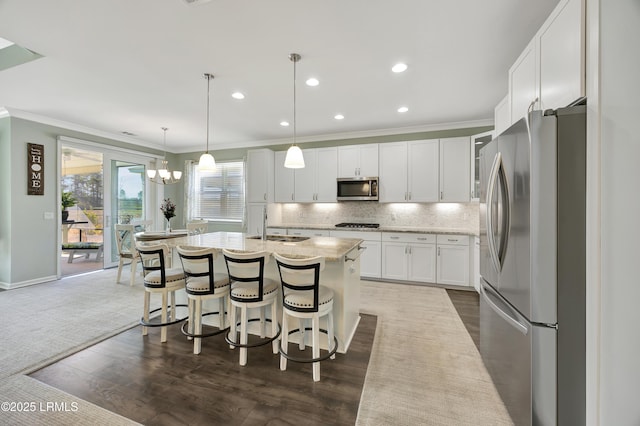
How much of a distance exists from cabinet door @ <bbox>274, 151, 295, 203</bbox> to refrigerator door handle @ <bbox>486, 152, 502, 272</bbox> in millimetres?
4093

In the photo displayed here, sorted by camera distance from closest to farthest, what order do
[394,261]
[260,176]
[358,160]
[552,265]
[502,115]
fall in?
[552,265] → [502,115] → [394,261] → [358,160] → [260,176]

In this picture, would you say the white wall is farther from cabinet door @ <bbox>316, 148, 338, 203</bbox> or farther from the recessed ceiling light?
cabinet door @ <bbox>316, 148, 338, 203</bbox>

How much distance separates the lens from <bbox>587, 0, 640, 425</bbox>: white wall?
1.05 m

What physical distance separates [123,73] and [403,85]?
3.25m

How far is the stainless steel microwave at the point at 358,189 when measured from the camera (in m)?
4.90

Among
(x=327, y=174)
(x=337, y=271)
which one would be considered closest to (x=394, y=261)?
(x=327, y=174)

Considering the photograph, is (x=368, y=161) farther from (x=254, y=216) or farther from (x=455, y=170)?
(x=254, y=216)

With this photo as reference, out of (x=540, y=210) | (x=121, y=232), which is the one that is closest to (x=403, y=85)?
(x=540, y=210)

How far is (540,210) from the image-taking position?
1352 mm

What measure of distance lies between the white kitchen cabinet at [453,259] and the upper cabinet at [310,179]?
7.11 ft

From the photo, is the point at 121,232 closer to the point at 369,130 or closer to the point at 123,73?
the point at 123,73

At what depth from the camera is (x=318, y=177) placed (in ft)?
17.6

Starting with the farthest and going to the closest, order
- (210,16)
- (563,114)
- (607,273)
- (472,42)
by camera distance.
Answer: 1. (472,42)
2. (210,16)
3. (563,114)
4. (607,273)

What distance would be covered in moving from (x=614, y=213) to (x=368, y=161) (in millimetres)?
4017
